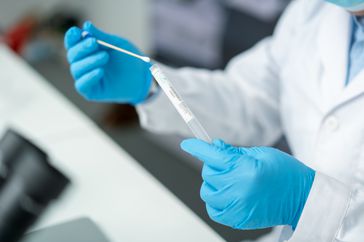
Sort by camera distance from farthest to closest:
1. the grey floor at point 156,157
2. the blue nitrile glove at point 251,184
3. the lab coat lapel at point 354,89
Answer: the grey floor at point 156,157, the lab coat lapel at point 354,89, the blue nitrile glove at point 251,184

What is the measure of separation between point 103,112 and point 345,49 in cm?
187

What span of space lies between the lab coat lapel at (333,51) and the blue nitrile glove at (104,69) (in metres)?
A: 0.34

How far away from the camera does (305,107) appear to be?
98 centimetres

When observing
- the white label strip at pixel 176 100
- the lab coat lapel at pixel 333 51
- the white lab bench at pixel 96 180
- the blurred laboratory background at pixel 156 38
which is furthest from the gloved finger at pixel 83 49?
the blurred laboratory background at pixel 156 38

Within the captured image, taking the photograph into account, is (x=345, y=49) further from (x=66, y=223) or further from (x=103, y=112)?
(x=103, y=112)

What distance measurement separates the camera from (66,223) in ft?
2.95

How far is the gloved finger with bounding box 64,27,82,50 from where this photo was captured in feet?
2.93

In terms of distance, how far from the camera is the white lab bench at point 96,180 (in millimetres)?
926

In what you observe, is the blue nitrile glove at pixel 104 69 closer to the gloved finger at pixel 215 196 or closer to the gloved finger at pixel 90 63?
the gloved finger at pixel 90 63

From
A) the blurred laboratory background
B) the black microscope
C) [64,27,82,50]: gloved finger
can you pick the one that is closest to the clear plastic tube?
[64,27,82,50]: gloved finger

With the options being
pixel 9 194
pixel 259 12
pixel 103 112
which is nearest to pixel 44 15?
pixel 103 112

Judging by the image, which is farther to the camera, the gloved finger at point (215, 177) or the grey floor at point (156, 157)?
the grey floor at point (156, 157)

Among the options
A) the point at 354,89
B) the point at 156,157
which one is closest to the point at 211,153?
the point at 354,89

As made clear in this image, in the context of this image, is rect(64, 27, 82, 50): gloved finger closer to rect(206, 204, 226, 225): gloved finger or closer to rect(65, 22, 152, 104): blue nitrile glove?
rect(65, 22, 152, 104): blue nitrile glove
